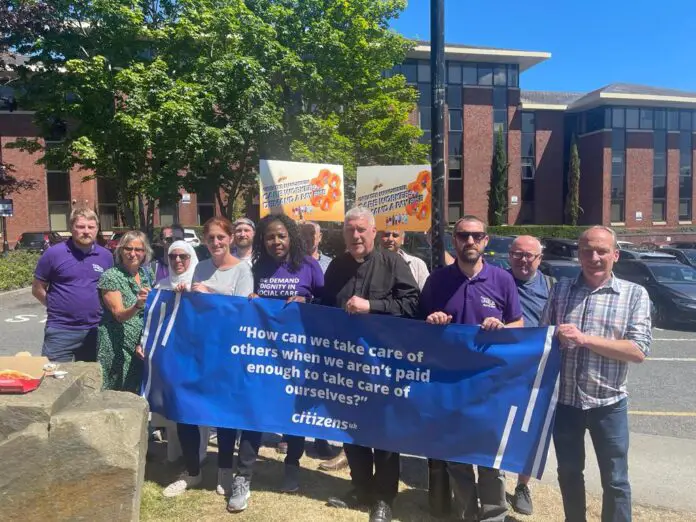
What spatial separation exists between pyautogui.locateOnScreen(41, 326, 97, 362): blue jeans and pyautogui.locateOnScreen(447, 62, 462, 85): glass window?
41.3 meters

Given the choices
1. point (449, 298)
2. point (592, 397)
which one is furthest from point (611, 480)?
point (449, 298)

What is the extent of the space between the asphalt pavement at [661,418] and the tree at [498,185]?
3193 centimetres

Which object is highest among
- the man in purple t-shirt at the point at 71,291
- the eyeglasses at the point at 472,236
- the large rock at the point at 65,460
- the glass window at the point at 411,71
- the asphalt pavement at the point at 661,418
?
the glass window at the point at 411,71

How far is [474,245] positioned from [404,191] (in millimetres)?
4012

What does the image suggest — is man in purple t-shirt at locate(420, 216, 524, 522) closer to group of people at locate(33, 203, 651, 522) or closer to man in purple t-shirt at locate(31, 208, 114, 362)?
group of people at locate(33, 203, 651, 522)

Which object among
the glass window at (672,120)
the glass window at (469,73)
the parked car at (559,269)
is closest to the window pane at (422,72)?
the glass window at (469,73)

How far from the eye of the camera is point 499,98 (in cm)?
4331

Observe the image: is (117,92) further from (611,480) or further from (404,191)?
(611,480)

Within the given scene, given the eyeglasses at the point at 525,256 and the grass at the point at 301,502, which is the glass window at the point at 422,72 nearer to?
the eyeglasses at the point at 525,256

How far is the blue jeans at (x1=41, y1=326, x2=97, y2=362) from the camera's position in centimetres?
435

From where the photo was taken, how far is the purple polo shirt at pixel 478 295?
3.51 metres

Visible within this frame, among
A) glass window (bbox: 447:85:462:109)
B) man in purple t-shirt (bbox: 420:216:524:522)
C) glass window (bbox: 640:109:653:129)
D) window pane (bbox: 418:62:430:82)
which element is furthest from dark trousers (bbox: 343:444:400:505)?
glass window (bbox: 640:109:653:129)

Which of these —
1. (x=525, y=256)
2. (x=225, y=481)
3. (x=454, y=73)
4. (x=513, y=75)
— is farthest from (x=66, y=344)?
(x=513, y=75)

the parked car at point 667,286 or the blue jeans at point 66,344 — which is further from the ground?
the blue jeans at point 66,344
